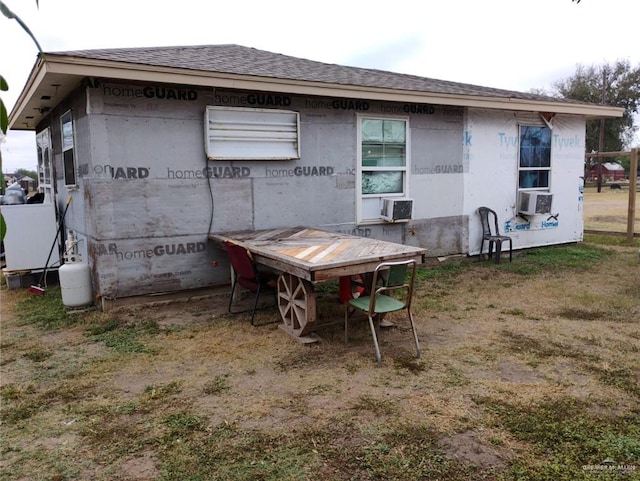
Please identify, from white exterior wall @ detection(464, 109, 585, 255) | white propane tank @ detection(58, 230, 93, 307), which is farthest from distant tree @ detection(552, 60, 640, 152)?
white propane tank @ detection(58, 230, 93, 307)

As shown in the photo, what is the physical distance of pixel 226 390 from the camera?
347 cm

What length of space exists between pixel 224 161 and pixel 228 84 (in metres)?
0.92

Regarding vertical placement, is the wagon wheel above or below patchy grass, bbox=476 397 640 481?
above

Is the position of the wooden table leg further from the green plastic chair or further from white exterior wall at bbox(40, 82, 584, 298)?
white exterior wall at bbox(40, 82, 584, 298)

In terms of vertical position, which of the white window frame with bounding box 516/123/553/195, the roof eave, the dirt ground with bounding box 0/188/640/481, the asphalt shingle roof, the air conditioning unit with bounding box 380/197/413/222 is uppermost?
the asphalt shingle roof

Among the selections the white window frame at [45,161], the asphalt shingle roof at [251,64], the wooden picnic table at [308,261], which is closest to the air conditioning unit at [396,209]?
the asphalt shingle roof at [251,64]

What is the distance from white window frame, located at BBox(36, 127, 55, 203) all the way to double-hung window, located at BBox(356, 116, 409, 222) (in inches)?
205

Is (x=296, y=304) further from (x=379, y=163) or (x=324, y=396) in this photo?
(x=379, y=163)

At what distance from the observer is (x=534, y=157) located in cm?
882

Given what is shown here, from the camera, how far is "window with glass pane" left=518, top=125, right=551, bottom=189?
8.67m

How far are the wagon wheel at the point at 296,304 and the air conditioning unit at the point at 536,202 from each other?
→ 559 cm

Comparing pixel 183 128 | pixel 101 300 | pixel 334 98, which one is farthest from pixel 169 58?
pixel 101 300

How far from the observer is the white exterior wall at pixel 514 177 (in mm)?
8148

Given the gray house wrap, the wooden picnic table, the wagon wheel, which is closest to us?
the wooden picnic table
